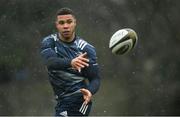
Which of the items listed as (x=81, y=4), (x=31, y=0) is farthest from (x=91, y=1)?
(x=31, y=0)

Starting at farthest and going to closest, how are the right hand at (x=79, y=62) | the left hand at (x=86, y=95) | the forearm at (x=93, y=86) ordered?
the forearm at (x=93, y=86), the left hand at (x=86, y=95), the right hand at (x=79, y=62)

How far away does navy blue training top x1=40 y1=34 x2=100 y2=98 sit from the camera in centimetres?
552

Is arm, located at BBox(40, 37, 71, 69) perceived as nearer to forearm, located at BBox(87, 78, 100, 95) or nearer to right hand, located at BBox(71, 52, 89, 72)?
right hand, located at BBox(71, 52, 89, 72)

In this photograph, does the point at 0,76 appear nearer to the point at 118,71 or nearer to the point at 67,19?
the point at 118,71

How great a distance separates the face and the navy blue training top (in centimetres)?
6

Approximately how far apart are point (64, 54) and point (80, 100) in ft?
1.59

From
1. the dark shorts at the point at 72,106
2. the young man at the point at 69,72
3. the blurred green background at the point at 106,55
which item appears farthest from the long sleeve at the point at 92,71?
the blurred green background at the point at 106,55

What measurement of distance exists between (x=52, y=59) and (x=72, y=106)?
1.72ft

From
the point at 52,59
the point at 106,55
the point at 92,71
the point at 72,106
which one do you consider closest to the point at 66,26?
the point at 52,59

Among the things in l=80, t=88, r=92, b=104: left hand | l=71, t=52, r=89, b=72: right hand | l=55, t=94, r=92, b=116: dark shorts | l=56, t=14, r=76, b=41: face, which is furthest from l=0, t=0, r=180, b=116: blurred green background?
l=71, t=52, r=89, b=72: right hand

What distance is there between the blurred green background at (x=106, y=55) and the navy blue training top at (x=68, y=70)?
3.17 m

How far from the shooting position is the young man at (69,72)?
18.1 feet

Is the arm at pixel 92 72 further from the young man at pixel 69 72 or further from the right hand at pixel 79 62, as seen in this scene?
the right hand at pixel 79 62

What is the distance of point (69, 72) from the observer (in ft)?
18.2
